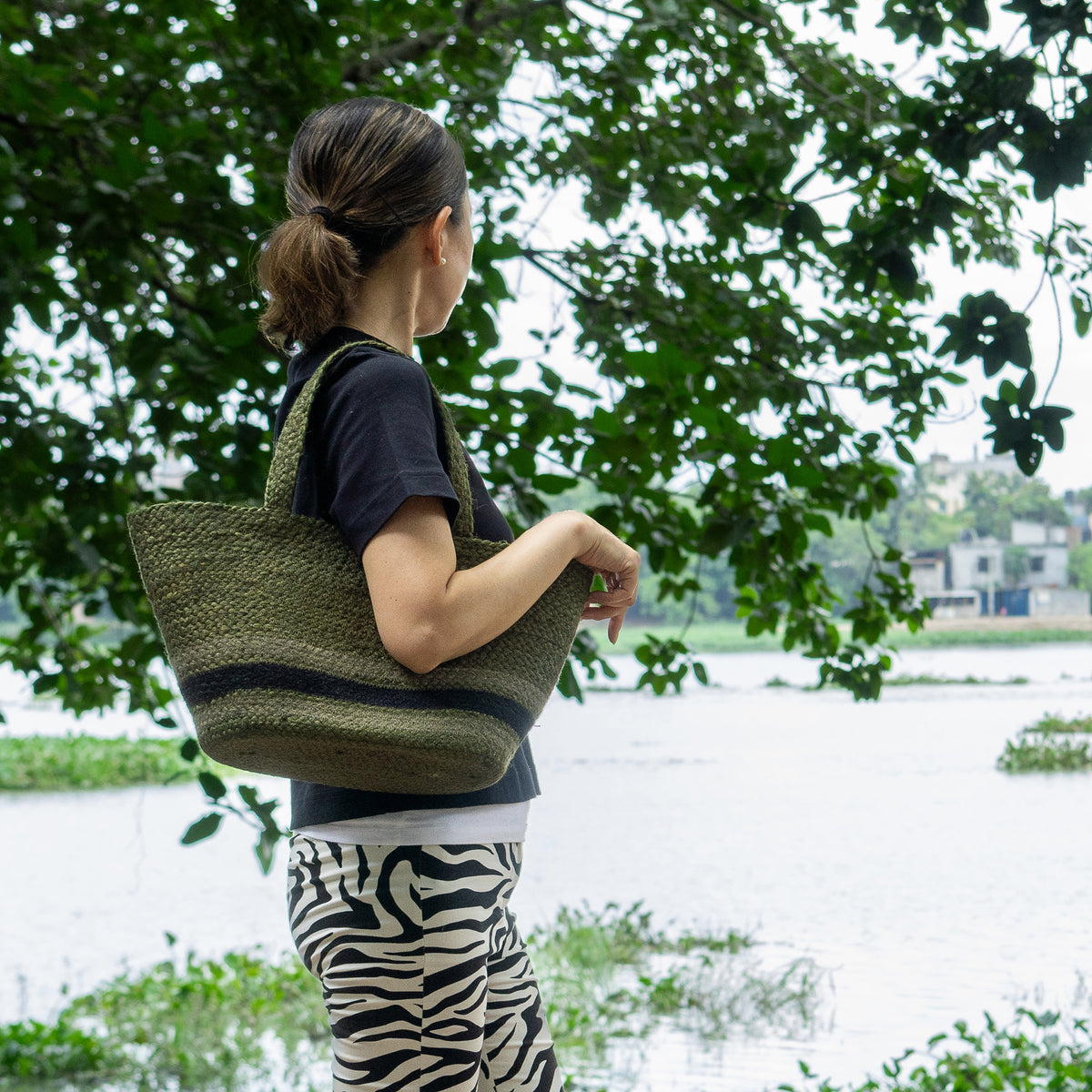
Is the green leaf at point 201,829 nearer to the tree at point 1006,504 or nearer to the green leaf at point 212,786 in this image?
the green leaf at point 212,786

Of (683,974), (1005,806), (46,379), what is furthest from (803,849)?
(46,379)

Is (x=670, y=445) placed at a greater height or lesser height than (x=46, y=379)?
lesser

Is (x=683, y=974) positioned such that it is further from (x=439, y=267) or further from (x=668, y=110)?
(x=439, y=267)

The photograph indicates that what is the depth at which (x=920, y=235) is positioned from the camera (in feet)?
4.43

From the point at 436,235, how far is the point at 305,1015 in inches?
132

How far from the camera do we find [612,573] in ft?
2.68

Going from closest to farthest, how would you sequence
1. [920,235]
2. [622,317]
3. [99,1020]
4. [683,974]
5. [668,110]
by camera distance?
[920,235]
[622,317]
[668,110]
[99,1020]
[683,974]

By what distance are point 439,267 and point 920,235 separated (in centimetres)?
74

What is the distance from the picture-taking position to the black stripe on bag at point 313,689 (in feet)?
2.22

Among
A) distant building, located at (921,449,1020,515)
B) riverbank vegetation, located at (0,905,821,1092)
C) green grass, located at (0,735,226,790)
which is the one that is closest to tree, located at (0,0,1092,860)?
riverbank vegetation, located at (0,905,821,1092)

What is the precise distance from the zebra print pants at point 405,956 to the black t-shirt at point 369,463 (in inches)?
1.2

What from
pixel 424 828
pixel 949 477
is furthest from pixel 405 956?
pixel 949 477

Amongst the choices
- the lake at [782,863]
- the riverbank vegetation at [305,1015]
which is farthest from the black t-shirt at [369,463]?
the riverbank vegetation at [305,1015]

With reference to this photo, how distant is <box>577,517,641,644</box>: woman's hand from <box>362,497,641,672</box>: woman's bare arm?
39mm
